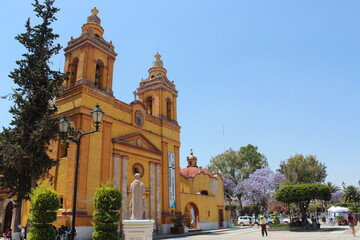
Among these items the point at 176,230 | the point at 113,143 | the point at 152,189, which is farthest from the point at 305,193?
the point at 113,143

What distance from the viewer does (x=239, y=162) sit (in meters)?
54.4

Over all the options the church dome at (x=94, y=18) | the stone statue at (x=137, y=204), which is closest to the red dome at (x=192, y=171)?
the church dome at (x=94, y=18)

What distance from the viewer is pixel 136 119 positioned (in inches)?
965

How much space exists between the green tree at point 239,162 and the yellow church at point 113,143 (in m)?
23.3

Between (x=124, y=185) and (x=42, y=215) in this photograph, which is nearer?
(x=42, y=215)

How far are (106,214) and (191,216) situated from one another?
20.4 metres

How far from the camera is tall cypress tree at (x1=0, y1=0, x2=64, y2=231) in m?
15.6

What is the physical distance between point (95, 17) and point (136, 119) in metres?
9.20

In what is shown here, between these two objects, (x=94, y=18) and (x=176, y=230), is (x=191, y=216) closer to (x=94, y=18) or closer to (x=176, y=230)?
(x=176, y=230)

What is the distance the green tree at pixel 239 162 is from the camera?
53906 millimetres

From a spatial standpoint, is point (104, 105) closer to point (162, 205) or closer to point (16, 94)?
point (16, 94)

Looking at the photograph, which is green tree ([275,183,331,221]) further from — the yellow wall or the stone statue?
the stone statue

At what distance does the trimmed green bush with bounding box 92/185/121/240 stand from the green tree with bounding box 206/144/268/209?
138 feet

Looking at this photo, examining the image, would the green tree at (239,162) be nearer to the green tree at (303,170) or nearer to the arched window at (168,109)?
the green tree at (303,170)
